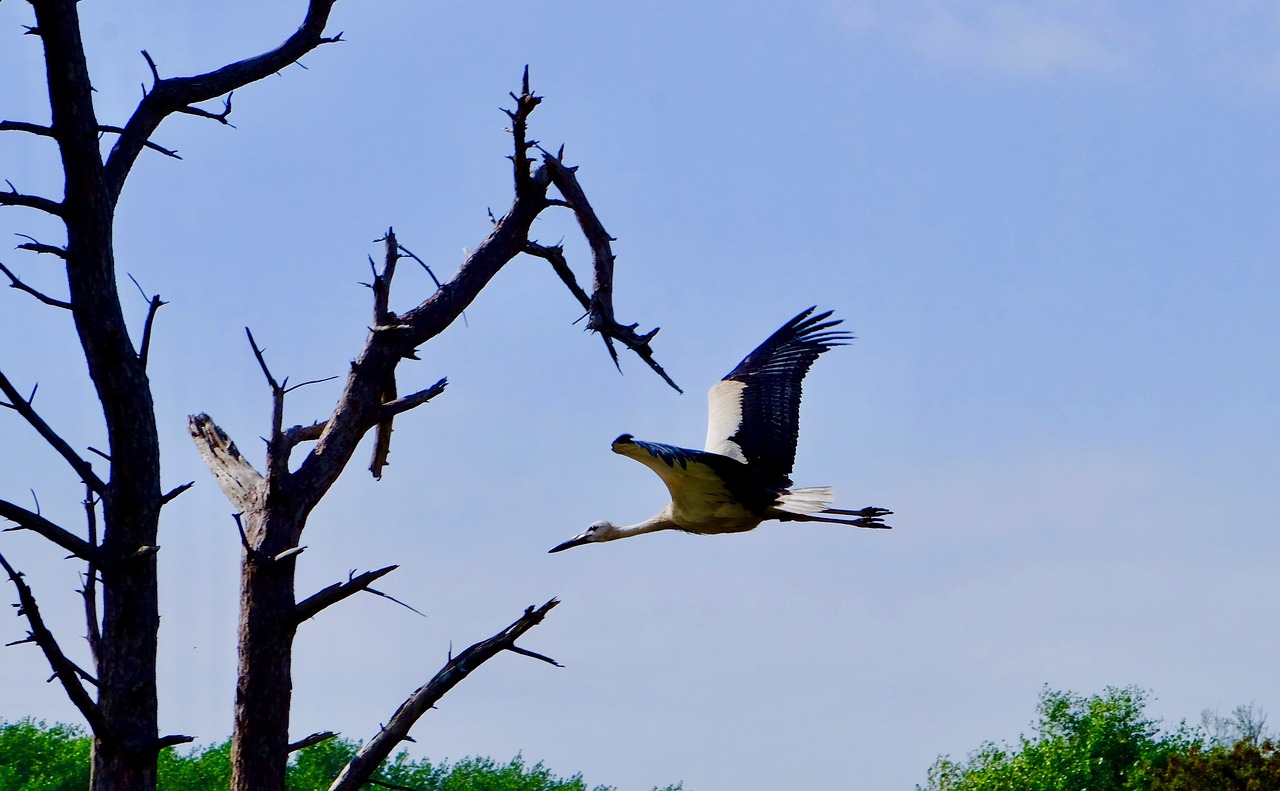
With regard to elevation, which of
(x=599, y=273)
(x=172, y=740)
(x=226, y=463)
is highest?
(x=599, y=273)

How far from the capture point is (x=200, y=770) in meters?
34.2

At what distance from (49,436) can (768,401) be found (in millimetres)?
5569

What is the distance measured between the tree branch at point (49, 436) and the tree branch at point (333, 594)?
1.19 meters

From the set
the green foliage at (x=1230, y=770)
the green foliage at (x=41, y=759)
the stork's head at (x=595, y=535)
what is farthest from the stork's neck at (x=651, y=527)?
the green foliage at (x=41, y=759)

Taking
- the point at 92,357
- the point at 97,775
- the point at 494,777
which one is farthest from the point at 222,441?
the point at 494,777

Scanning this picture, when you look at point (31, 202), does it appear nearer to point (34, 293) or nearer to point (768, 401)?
point (34, 293)

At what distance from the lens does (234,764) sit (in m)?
6.96

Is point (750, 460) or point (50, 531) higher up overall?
point (750, 460)

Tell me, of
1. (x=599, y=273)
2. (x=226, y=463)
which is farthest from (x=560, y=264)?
(x=226, y=463)

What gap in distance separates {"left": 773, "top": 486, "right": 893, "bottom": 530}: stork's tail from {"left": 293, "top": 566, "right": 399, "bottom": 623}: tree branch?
3.49 m

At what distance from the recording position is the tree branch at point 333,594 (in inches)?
267

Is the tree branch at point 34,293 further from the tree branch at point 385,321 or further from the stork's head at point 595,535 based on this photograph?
the stork's head at point 595,535

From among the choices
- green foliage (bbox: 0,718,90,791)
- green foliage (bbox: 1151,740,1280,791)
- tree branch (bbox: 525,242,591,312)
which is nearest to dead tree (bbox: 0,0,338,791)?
tree branch (bbox: 525,242,591,312)

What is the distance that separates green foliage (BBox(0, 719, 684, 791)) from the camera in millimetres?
32031
